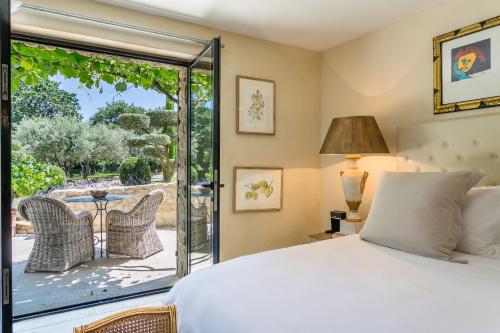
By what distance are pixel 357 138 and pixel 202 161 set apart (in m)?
1.28

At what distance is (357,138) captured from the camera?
→ 2439 mm

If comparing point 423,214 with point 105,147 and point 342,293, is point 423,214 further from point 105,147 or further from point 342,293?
point 105,147

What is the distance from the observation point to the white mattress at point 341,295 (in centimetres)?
90

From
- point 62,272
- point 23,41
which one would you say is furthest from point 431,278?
point 62,272

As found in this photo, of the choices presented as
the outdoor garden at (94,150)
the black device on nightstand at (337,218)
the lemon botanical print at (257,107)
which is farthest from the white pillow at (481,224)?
the lemon botanical print at (257,107)

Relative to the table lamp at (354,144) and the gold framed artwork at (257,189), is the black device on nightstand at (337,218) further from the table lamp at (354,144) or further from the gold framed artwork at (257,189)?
the gold framed artwork at (257,189)

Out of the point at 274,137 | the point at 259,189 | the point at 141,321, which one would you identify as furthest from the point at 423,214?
the point at 274,137

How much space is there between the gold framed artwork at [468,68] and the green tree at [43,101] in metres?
4.30

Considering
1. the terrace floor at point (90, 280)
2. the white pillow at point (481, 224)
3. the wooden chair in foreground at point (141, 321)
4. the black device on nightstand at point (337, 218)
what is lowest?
the terrace floor at point (90, 280)

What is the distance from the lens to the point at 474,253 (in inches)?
63.0

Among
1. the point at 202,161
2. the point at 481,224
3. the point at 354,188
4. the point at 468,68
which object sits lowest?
the point at 481,224

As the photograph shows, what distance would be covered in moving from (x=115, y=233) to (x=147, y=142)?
69.0 inches

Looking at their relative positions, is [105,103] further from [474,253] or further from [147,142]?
[474,253]

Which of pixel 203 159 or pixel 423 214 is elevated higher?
pixel 203 159
